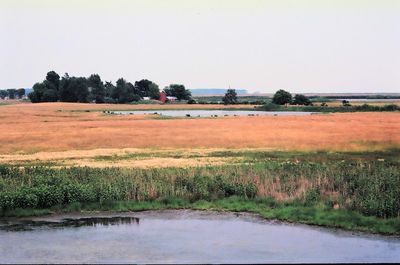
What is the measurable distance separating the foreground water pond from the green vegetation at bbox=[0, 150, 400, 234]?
3.84ft

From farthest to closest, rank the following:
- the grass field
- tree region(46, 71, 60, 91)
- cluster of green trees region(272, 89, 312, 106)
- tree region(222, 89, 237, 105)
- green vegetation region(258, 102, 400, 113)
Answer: tree region(46, 71, 60, 91) < tree region(222, 89, 237, 105) < cluster of green trees region(272, 89, 312, 106) < green vegetation region(258, 102, 400, 113) < the grass field

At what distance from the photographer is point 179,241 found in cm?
2277

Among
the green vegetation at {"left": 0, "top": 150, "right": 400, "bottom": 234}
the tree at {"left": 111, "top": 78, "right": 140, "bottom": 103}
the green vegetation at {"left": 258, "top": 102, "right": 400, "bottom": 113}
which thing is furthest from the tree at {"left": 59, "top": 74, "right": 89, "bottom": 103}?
the green vegetation at {"left": 0, "top": 150, "right": 400, "bottom": 234}

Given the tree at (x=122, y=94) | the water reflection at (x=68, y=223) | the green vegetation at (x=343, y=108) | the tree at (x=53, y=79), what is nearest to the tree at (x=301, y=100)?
the green vegetation at (x=343, y=108)

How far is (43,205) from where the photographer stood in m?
28.8

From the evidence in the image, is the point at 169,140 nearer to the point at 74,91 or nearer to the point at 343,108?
the point at 343,108

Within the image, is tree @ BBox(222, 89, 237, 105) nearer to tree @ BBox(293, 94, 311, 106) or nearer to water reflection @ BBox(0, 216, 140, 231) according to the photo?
tree @ BBox(293, 94, 311, 106)

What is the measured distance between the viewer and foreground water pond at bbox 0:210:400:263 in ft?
66.7

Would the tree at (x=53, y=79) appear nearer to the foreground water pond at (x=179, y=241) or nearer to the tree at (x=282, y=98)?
the tree at (x=282, y=98)

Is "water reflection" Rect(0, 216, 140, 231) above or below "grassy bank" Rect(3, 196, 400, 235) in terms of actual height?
below

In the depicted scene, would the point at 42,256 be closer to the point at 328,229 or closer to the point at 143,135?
the point at 328,229

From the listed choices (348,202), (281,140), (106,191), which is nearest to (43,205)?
(106,191)

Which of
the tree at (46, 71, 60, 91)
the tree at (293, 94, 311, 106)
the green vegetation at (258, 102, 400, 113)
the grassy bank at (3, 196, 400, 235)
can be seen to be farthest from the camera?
the tree at (46, 71, 60, 91)

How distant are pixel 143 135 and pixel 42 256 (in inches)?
1682
